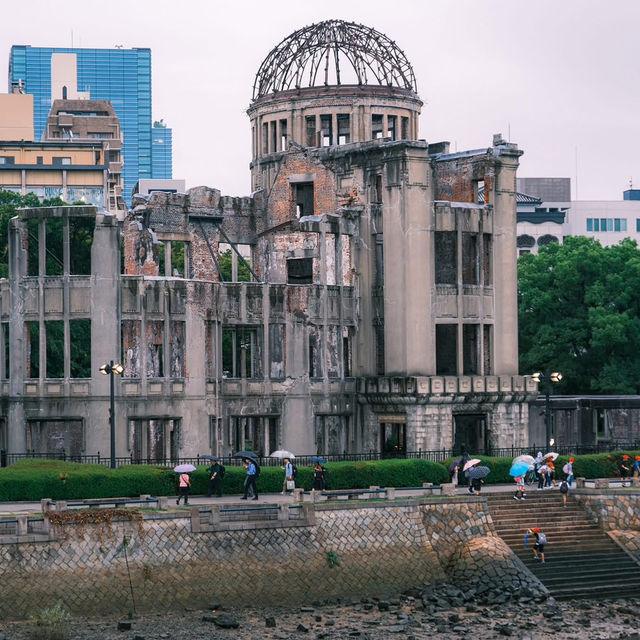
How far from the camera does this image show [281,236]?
255 ft

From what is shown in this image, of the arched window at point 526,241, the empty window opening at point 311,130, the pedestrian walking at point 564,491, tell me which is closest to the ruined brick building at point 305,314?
the empty window opening at point 311,130

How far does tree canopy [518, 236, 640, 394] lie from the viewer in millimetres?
94312

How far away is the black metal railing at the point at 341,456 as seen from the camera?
213ft

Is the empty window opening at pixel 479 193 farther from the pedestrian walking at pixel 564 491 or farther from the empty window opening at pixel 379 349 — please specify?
the pedestrian walking at pixel 564 491

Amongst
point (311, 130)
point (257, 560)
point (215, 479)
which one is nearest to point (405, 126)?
point (311, 130)

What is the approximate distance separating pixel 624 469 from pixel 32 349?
30.2 m

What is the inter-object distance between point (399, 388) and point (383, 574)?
20364mm

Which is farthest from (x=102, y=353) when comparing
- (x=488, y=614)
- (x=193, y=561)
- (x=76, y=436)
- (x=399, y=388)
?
(x=488, y=614)

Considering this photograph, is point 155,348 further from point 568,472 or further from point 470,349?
point 568,472

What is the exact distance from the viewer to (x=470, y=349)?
75.4m

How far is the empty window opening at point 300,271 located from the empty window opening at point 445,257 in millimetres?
6188

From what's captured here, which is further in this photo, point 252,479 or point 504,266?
point 504,266

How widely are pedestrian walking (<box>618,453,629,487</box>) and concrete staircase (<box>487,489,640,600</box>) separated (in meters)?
3.86

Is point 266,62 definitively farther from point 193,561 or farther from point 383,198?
point 193,561
